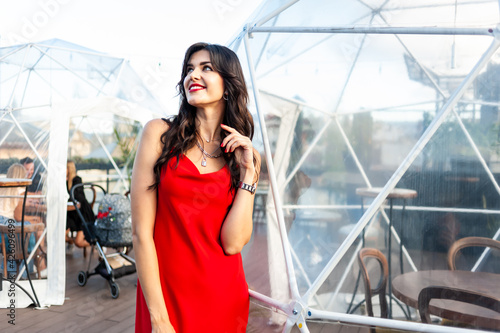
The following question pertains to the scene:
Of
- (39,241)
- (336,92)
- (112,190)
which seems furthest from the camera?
(112,190)

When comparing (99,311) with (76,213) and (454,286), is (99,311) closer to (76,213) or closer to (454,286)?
(76,213)

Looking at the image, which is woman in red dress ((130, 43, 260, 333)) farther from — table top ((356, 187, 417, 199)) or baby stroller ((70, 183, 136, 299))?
baby stroller ((70, 183, 136, 299))

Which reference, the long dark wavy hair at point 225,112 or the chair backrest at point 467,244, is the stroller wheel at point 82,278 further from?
the chair backrest at point 467,244

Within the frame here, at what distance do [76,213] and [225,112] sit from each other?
19.4 ft

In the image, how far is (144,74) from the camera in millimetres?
8883

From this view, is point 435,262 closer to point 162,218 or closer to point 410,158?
point 410,158

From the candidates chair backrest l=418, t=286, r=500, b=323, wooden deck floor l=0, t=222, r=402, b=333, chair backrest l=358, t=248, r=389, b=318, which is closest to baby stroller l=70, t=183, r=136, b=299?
wooden deck floor l=0, t=222, r=402, b=333

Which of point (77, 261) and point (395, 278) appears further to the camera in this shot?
point (77, 261)

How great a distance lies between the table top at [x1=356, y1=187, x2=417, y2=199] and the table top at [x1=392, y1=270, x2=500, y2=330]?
329 mm

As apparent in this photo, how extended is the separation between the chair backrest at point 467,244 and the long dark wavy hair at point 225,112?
91 centimetres

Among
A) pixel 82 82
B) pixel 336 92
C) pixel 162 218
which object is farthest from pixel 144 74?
pixel 162 218

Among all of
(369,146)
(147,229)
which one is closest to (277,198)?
(369,146)

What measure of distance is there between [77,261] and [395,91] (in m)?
6.52

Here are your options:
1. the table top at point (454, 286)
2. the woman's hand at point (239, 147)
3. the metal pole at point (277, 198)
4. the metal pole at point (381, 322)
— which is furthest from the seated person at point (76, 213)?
the table top at point (454, 286)
